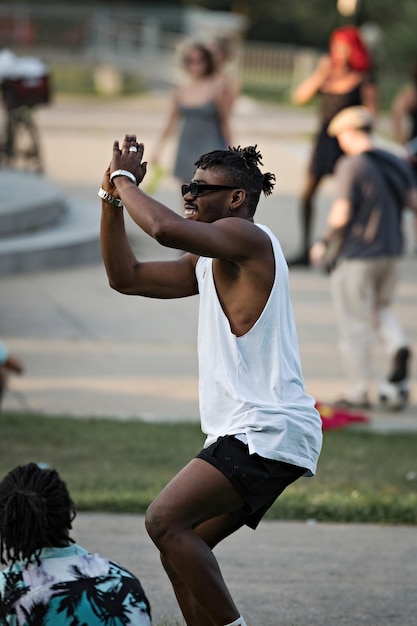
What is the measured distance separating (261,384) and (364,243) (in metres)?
4.42

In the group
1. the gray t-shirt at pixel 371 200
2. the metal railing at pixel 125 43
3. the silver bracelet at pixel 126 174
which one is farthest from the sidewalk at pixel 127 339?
the metal railing at pixel 125 43

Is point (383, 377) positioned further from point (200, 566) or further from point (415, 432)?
point (200, 566)

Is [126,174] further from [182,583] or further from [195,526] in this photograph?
[182,583]

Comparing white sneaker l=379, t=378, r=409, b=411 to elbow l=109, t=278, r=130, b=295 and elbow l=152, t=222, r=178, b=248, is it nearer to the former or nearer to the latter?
elbow l=109, t=278, r=130, b=295

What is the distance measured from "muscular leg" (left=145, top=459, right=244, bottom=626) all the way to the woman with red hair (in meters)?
8.17

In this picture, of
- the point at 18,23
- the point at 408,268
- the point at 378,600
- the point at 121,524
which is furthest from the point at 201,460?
the point at 18,23

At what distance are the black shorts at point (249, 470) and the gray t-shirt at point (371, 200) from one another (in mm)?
4409

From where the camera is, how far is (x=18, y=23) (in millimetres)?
40344

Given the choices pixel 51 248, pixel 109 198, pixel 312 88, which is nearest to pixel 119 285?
pixel 109 198

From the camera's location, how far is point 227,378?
381 centimetres

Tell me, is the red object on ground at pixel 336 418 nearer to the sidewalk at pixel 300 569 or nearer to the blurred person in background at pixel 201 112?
the sidewalk at pixel 300 569

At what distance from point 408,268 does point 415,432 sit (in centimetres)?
528

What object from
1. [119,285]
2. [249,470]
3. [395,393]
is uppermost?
[119,285]

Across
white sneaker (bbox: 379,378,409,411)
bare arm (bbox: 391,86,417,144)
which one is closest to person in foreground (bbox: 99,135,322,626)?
white sneaker (bbox: 379,378,409,411)
